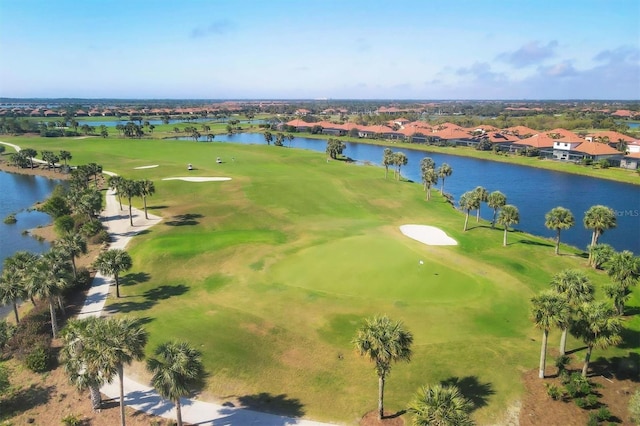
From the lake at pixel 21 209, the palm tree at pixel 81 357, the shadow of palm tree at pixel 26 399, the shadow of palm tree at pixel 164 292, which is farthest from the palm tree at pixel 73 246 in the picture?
the palm tree at pixel 81 357

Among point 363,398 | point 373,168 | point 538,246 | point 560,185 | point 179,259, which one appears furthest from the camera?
point 373,168

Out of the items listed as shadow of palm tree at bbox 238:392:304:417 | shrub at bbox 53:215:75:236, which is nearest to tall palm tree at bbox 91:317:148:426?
shadow of palm tree at bbox 238:392:304:417

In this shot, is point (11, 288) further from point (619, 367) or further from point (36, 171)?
point (36, 171)

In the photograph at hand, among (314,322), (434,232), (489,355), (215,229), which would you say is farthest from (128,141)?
(489,355)

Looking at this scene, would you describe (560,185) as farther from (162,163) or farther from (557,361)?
(162,163)

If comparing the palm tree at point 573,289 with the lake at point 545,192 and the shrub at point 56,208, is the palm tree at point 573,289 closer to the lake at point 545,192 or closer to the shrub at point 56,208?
the lake at point 545,192

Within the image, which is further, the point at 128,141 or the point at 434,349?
the point at 128,141

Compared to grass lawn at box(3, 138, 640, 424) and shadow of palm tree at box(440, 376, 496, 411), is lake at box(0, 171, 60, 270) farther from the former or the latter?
shadow of palm tree at box(440, 376, 496, 411)
